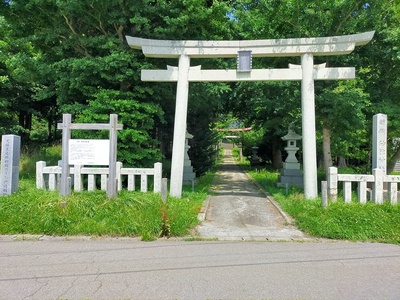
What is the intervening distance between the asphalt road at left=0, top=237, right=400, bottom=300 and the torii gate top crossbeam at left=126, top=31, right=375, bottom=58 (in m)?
5.33

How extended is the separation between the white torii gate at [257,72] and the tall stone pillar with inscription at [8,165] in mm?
3687

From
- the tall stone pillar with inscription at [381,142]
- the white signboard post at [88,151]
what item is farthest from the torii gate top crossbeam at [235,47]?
the white signboard post at [88,151]

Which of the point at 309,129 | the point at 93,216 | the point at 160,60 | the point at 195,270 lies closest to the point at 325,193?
the point at 309,129

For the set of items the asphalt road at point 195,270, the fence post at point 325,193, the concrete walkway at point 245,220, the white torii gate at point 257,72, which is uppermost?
the white torii gate at point 257,72

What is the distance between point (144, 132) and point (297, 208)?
196 inches

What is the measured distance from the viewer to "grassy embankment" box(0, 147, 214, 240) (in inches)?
237

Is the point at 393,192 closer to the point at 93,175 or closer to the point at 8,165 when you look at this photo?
the point at 93,175

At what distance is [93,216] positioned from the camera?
Answer: 248 inches

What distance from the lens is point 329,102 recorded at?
9.45 meters

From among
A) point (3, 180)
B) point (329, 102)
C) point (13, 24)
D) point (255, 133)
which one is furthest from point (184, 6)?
point (255, 133)

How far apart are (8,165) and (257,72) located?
672cm

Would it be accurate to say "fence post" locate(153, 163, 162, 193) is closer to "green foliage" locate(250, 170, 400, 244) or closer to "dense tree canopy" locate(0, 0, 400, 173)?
"dense tree canopy" locate(0, 0, 400, 173)

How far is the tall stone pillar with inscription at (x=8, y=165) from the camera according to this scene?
23.5ft

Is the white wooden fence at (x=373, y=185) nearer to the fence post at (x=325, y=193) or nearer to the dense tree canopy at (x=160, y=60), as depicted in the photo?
the fence post at (x=325, y=193)
